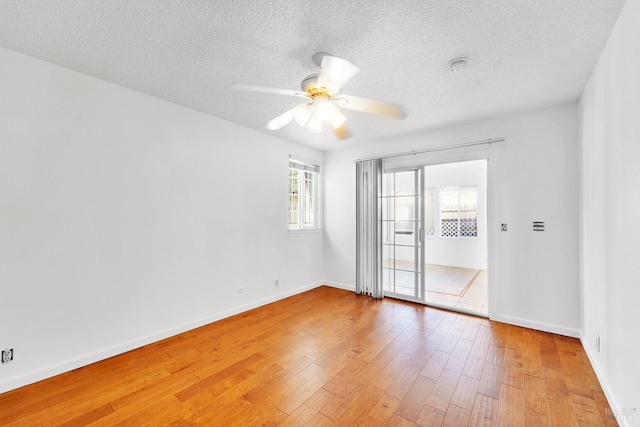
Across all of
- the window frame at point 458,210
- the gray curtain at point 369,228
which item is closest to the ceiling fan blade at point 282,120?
the gray curtain at point 369,228

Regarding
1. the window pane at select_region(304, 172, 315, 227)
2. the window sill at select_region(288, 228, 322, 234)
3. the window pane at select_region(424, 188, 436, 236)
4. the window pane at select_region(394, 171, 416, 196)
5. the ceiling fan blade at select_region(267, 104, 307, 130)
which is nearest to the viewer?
the ceiling fan blade at select_region(267, 104, 307, 130)

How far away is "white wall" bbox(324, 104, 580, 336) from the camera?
2.94 metres

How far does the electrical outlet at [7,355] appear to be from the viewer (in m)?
2.01

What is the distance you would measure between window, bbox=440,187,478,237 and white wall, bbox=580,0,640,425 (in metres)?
4.39

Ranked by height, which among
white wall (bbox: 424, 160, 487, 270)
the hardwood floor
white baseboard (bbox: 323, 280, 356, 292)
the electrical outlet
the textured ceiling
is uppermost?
the textured ceiling

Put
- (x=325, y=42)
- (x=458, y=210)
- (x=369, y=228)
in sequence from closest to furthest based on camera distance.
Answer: (x=325, y=42)
(x=369, y=228)
(x=458, y=210)

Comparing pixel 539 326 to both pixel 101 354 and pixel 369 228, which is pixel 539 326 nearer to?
pixel 369 228

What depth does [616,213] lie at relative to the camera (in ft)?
5.79

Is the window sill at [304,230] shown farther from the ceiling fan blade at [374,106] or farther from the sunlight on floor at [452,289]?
the ceiling fan blade at [374,106]

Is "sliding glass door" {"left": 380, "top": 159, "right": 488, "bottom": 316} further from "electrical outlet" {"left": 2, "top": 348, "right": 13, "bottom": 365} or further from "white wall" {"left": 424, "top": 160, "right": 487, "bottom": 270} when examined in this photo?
"electrical outlet" {"left": 2, "top": 348, "right": 13, "bottom": 365}

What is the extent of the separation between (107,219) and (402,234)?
12.2ft

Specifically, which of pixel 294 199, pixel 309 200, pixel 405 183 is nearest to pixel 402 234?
pixel 405 183

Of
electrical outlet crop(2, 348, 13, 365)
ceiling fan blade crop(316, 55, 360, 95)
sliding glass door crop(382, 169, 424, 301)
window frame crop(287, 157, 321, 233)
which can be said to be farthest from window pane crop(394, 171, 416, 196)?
electrical outlet crop(2, 348, 13, 365)

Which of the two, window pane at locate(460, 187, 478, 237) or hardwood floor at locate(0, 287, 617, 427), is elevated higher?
window pane at locate(460, 187, 478, 237)
